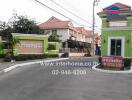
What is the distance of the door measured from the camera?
30.8 m

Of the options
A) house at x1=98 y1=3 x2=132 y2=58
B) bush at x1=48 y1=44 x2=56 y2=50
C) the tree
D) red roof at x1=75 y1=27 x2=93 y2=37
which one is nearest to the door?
house at x1=98 y1=3 x2=132 y2=58

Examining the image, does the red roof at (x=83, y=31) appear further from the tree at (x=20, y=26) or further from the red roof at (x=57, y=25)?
the tree at (x=20, y=26)

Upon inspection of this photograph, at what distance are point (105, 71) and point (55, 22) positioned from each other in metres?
46.7

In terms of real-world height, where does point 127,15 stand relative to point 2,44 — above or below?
above

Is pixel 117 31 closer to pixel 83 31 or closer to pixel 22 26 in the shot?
pixel 22 26

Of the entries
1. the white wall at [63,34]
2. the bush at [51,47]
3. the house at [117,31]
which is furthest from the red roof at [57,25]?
the house at [117,31]

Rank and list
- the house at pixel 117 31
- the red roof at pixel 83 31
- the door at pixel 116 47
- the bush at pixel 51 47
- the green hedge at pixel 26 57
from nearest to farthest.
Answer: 1. the house at pixel 117 31
2. the door at pixel 116 47
3. the green hedge at pixel 26 57
4. the bush at pixel 51 47
5. the red roof at pixel 83 31

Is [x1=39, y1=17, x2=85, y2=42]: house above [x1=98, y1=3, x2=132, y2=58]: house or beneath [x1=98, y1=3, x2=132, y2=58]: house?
above

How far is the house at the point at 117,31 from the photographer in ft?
99.2

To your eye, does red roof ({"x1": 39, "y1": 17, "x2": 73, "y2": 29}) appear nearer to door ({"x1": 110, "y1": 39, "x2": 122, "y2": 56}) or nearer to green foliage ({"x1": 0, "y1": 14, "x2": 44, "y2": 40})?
green foliage ({"x1": 0, "y1": 14, "x2": 44, "y2": 40})

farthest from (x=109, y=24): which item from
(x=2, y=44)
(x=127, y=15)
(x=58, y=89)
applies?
(x=58, y=89)

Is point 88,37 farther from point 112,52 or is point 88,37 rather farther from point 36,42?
point 112,52

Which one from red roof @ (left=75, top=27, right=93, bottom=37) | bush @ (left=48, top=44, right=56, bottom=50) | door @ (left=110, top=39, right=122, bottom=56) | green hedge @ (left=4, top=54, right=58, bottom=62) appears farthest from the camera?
red roof @ (left=75, top=27, right=93, bottom=37)

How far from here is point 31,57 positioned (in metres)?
38.3
